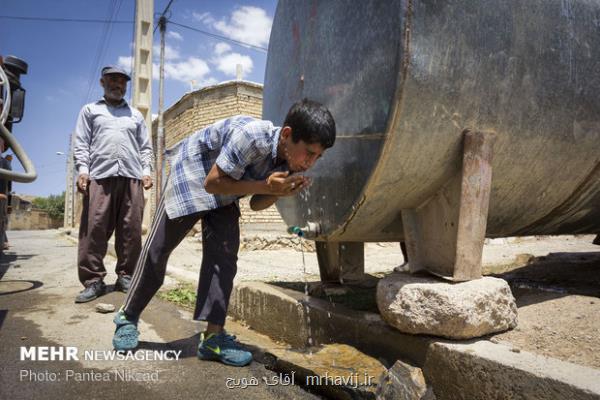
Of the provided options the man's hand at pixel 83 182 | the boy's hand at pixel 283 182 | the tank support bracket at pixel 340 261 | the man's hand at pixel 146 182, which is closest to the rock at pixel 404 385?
the boy's hand at pixel 283 182

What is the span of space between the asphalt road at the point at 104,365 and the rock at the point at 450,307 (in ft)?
1.83

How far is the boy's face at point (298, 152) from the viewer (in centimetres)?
175

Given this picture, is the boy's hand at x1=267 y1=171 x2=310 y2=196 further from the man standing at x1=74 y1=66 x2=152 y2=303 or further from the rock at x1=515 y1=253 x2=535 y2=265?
the rock at x1=515 y1=253 x2=535 y2=265

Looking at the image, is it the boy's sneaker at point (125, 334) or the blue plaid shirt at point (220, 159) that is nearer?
the blue plaid shirt at point (220, 159)

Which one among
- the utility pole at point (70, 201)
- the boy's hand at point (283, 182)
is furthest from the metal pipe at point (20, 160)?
the utility pole at point (70, 201)

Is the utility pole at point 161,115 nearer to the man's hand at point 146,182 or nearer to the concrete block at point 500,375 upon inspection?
the man's hand at point 146,182

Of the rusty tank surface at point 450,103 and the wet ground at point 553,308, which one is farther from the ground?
the rusty tank surface at point 450,103

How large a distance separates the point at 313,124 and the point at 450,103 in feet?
1.88

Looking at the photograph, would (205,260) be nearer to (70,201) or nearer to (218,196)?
(218,196)

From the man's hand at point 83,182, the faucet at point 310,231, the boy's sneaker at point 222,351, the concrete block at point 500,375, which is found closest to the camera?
the concrete block at point 500,375

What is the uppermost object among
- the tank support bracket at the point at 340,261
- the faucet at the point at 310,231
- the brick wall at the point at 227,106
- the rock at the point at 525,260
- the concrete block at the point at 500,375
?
the brick wall at the point at 227,106

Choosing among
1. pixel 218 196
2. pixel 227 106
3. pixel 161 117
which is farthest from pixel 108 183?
pixel 161 117

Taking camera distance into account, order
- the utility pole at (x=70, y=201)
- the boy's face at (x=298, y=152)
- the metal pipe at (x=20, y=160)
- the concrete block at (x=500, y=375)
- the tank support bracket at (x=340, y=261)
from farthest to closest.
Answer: the utility pole at (x=70, y=201) < the tank support bracket at (x=340, y=261) < the boy's face at (x=298, y=152) < the metal pipe at (x=20, y=160) < the concrete block at (x=500, y=375)

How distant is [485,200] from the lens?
1748 millimetres
